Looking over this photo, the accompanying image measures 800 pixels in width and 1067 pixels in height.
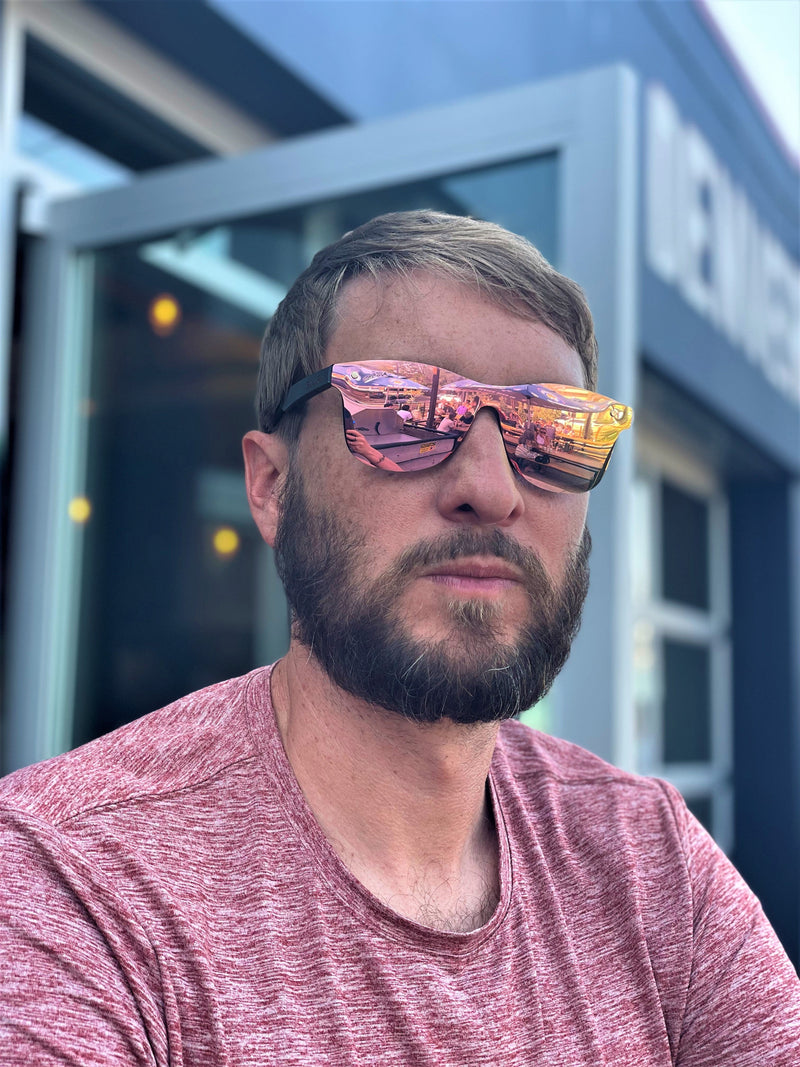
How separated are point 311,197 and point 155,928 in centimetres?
275

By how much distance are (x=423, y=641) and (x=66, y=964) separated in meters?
0.56

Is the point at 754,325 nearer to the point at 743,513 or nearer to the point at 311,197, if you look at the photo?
the point at 743,513

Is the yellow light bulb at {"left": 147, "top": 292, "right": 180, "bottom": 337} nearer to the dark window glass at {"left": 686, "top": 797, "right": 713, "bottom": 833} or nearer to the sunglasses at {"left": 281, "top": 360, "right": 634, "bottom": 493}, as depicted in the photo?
the sunglasses at {"left": 281, "top": 360, "right": 634, "bottom": 493}

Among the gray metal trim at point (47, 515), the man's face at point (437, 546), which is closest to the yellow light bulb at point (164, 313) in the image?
the gray metal trim at point (47, 515)

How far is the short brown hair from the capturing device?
1.54 m

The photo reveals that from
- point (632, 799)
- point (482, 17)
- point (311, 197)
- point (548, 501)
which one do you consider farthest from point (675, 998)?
point (482, 17)

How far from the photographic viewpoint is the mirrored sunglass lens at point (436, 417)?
56.1 inches

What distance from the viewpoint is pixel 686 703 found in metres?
8.52

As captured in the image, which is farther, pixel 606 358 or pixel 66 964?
pixel 606 358

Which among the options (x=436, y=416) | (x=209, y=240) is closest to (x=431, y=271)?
(x=436, y=416)

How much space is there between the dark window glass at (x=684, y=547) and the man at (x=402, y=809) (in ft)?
22.1

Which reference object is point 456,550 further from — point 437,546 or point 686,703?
point 686,703

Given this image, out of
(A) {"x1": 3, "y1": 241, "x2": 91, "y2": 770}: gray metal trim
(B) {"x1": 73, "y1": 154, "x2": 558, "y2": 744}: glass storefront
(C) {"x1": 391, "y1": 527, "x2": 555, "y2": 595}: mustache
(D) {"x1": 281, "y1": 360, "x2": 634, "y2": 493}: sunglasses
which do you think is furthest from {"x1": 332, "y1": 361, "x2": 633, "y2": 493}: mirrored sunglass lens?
(A) {"x1": 3, "y1": 241, "x2": 91, "y2": 770}: gray metal trim

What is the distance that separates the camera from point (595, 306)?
9.33ft
